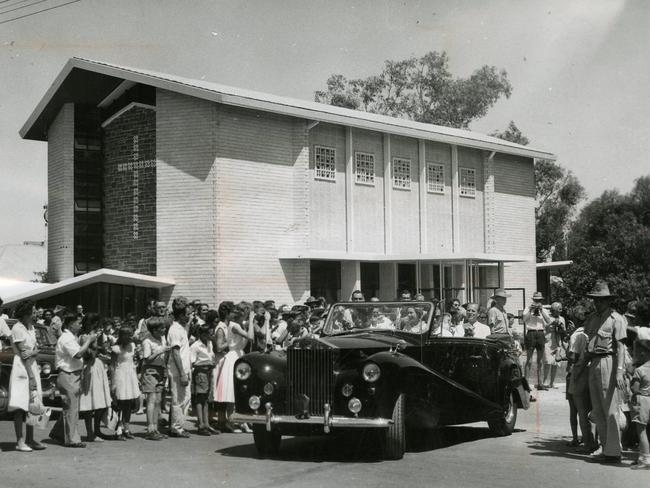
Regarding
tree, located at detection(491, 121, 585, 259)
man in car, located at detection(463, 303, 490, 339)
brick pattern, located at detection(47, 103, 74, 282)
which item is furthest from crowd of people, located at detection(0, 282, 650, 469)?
tree, located at detection(491, 121, 585, 259)

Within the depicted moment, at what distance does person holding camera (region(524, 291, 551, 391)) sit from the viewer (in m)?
16.5

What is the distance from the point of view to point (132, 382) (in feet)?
38.1

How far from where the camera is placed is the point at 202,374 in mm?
11852

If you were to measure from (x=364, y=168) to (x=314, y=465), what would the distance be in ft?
62.6

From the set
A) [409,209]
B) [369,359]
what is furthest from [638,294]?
[369,359]

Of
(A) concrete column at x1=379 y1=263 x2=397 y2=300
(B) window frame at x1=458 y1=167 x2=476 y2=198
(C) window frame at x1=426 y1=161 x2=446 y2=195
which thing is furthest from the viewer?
(B) window frame at x1=458 y1=167 x2=476 y2=198

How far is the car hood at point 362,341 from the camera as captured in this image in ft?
31.8

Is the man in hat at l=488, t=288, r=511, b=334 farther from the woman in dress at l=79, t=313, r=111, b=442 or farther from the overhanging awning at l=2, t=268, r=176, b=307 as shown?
the overhanging awning at l=2, t=268, r=176, b=307

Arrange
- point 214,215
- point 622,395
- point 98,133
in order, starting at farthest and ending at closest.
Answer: point 98,133 → point 214,215 → point 622,395

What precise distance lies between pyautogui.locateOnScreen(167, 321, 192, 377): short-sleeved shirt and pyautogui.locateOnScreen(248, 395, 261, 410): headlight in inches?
76.9

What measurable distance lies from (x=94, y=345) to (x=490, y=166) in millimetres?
22714

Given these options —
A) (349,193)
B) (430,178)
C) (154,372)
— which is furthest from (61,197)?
(154,372)

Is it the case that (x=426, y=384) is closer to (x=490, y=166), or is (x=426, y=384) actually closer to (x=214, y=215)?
(x=214, y=215)

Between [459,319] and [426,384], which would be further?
[459,319]
